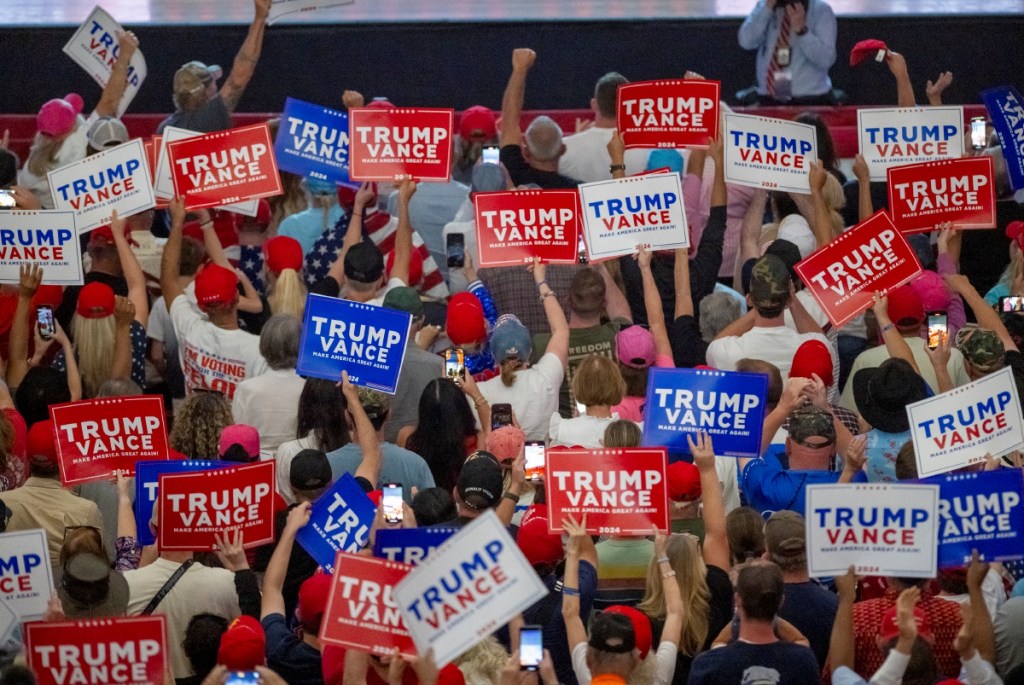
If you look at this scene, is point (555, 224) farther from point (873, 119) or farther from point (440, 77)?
point (440, 77)

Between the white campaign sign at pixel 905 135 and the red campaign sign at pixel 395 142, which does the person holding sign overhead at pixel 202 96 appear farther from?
the white campaign sign at pixel 905 135

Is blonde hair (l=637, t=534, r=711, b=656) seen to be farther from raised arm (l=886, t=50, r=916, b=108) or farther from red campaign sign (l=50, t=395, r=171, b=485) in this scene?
raised arm (l=886, t=50, r=916, b=108)

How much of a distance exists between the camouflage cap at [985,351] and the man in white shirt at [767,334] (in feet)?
2.34

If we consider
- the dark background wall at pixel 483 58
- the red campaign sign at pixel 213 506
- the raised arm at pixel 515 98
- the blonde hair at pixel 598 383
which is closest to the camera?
the red campaign sign at pixel 213 506

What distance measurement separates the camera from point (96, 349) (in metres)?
8.95

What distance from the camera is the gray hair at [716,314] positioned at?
8789 mm

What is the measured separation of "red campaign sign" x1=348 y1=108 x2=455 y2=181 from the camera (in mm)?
9461

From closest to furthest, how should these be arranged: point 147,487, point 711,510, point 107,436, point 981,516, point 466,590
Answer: point 466,590 → point 981,516 → point 711,510 → point 147,487 → point 107,436

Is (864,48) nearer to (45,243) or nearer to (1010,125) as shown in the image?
(1010,125)

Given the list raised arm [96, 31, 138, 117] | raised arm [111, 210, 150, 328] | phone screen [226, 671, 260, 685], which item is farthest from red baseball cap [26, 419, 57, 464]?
raised arm [96, 31, 138, 117]

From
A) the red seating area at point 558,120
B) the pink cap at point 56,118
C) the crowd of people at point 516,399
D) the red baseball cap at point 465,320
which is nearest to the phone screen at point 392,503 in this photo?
the crowd of people at point 516,399

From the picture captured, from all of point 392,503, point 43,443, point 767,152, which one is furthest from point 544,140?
point 392,503

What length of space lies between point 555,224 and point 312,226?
6.96 feet

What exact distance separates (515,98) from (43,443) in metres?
3.99
